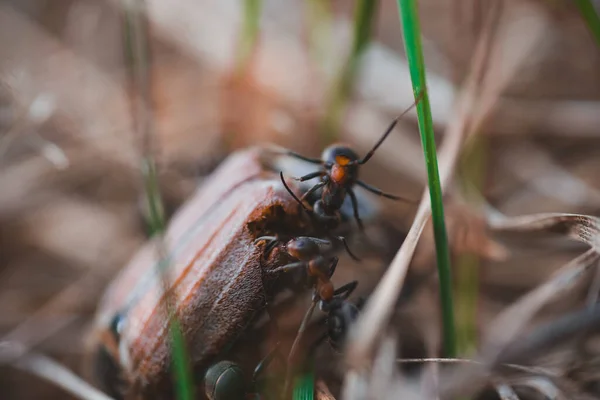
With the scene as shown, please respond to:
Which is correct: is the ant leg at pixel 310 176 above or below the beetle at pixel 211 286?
above

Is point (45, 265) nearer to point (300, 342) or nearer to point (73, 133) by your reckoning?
point (73, 133)

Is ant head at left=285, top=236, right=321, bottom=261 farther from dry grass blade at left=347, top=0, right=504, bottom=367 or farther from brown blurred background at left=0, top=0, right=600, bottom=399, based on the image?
brown blurred background at left=0, top=0, right=600, bottom=399

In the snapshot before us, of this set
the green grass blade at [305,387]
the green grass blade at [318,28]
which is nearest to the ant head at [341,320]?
the green grass blade at [305,387]

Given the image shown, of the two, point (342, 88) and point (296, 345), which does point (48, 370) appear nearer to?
point (296, 345)

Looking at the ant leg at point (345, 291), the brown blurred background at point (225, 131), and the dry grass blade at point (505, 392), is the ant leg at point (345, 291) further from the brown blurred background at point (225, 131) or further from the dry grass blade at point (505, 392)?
the brown blurred background at point (225, 131)

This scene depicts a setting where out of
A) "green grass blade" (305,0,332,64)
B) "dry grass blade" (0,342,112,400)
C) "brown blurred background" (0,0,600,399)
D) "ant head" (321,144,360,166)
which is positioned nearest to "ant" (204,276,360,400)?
"ant head" (321,144,360,166)

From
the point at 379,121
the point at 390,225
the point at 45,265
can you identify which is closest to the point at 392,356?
the point at 390,225
